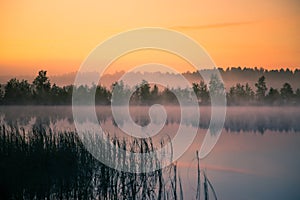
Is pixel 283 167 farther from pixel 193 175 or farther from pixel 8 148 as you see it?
pixel 8 148

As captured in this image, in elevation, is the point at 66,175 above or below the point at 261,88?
below

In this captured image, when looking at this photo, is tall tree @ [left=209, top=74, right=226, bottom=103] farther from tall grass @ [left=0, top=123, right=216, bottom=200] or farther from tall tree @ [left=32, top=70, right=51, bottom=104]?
tall grass @ [left=0, top=123, right=216, bottom=200]

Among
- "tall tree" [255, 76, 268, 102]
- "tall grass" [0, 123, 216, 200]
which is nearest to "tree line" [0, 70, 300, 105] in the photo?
"tall tree" [255, 76, 268, 102]

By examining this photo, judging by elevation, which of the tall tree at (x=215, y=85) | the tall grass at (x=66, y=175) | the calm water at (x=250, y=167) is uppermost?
the tall tree at (x=215, y=85)

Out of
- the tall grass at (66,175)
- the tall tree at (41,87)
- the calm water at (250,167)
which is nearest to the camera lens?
the tall grass at (66,175)

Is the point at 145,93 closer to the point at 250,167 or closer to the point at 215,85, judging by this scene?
the point at 215,85

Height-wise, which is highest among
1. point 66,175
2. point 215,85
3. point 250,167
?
point 215,85

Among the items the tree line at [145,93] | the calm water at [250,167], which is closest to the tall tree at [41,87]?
→ the tree line at [145,93]

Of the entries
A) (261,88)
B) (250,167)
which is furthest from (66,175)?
(261,88)

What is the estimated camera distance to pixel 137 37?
15.7 m

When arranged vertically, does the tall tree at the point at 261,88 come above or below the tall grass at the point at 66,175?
above

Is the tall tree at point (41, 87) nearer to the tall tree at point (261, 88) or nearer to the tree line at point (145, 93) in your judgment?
the tree line at point (145, 93)

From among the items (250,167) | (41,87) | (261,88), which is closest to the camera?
(250,167)

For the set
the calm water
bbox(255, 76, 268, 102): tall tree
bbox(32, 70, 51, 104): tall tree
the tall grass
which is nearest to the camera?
the tall grass
